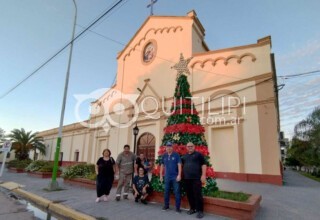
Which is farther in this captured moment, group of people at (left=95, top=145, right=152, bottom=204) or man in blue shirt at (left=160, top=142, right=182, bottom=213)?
group of people at (left=95, top=145, right=152, bottom=204)

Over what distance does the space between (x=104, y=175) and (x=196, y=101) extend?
31.5 ft

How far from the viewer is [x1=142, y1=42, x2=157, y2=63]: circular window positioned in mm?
19491

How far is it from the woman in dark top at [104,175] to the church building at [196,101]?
2.75m

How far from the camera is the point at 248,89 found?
510 inches

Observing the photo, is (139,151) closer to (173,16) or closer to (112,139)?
(112,139)

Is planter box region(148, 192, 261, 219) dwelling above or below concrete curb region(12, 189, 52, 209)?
above

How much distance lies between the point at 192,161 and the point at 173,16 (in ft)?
53.2

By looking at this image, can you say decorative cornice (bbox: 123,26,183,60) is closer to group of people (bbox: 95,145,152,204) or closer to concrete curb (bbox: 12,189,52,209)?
group of people (bbox: 95,145,152,204)

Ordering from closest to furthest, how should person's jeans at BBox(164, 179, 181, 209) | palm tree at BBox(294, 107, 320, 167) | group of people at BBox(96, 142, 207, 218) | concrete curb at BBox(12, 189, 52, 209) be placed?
group of people at BBox(96, 142, 207, 218), person's jeans at BBox(164, 179, 181, 209), concrete curb at BBox(12, 189, 52, 209), palm tree at BBox(294, 107, 320, 167)

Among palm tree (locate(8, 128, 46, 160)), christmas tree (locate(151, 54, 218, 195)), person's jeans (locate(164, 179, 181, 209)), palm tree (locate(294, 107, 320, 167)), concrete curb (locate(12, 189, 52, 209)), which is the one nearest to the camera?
person's jeans (locate(164, 179, 181, 209))

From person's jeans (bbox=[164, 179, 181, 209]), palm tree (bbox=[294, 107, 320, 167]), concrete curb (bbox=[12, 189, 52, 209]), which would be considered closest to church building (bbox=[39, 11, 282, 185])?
concrete curb (bbox=[12, 189, 52, 209])

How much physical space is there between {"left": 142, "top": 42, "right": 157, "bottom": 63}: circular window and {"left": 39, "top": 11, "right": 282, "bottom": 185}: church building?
0.10m

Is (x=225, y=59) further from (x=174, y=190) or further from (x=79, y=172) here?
(x=79, y=172)

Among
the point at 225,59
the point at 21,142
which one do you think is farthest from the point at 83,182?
the point at 21,142
